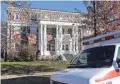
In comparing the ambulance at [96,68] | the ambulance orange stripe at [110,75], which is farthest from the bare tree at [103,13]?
the ambulance orange stripe at [110,75]

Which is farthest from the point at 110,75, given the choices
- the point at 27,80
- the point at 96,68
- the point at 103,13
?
the point at 103,13

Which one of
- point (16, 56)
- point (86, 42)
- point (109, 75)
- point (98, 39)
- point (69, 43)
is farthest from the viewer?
point (69, 43)

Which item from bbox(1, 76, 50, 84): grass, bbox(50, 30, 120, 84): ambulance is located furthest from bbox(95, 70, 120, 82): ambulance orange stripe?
bbox(1, 76, 50, 84): grass

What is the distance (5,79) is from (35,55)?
18526mm

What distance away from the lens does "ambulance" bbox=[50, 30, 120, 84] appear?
7.21 m

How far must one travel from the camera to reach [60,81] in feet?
25.9

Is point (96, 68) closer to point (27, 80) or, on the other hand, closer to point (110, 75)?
point (110, 75)

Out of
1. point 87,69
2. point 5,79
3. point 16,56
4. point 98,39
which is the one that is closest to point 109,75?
point 87,69

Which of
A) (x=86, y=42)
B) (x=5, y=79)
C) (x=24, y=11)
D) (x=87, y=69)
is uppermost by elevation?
(x=24, y=11)

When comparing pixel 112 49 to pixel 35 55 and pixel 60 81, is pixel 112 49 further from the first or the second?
pixel 35 55

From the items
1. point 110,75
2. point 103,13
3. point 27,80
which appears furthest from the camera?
point 103,13

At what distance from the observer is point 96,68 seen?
7668mm

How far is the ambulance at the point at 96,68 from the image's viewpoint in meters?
7.21

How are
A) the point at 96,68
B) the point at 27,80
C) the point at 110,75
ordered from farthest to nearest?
the point at 27,80 → the point at 96,68 → the point at 110,75
